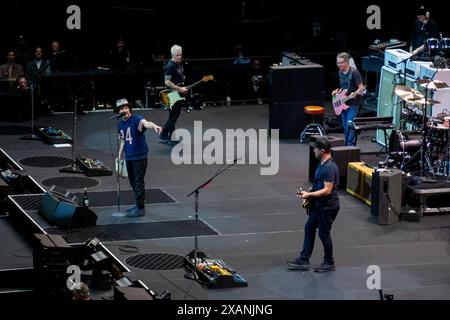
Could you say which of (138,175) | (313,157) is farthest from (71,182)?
(313,157)

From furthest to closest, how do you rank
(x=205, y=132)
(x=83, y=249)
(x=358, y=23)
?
1. (x=358, y=23)
2. (x=205, y=132)
3. (x=83, y=249)

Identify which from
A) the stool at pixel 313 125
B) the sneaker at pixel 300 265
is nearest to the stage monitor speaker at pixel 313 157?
the stool at pixel 313 125

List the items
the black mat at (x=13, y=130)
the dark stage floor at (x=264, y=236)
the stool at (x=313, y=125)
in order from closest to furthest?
the dark stage floor at (x=264, y=236)
the stool at (x=313, y=125)
the black mat at (x=13, y=130)

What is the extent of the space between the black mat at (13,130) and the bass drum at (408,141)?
22.2 feet

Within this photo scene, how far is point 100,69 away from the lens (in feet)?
74.4

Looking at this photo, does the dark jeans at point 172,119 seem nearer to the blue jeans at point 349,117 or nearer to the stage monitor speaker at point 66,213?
the blue jeans at point 349,117

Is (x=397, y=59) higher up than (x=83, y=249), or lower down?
higher up

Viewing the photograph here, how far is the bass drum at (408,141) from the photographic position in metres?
17.3

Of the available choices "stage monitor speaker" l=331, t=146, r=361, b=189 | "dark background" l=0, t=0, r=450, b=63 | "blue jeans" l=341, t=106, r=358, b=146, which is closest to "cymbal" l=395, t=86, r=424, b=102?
"stage monitor speaker" l=331, t=146, r=361, b=189

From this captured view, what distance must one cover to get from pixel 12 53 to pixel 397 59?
23.6 ft

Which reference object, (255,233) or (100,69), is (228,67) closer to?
(100,69)

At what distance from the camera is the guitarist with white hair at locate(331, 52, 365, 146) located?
18688mm

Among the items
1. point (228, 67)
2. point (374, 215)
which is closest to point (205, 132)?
point (228, 67)
